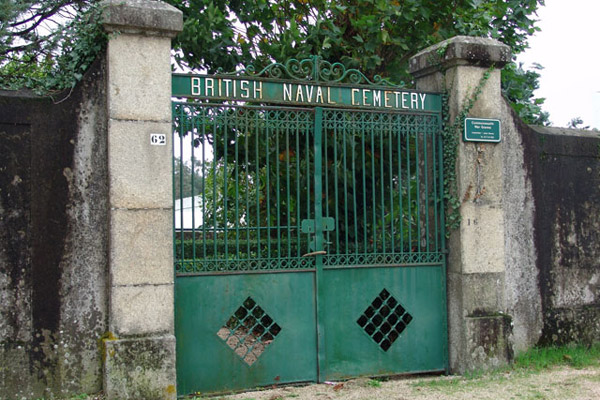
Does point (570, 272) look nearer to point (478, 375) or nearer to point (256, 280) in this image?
point (478, 375)

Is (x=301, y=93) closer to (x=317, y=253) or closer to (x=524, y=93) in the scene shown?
(x=317, y=253)

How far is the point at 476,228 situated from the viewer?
21.0ft

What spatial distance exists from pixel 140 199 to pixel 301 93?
6.21 ft

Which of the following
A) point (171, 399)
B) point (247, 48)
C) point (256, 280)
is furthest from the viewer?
point (247, 48)

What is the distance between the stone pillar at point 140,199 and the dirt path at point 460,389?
0.86 m

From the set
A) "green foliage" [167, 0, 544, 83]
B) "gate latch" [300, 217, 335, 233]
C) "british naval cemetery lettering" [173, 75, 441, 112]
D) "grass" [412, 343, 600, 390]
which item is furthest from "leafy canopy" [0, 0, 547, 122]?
"grass" [412, 343, 600, 390]

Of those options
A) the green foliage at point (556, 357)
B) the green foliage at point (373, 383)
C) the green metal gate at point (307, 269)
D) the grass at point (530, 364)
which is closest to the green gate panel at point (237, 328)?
the green metal gate at point (307, 269)

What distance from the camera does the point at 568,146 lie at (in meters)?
7.21

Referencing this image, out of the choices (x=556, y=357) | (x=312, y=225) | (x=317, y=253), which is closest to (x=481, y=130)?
(x=312, y=225)

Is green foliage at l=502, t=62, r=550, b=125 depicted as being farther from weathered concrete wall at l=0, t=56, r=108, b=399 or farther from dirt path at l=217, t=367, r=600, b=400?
weathered concrete wall at l=0, t=56, r=108, b=399

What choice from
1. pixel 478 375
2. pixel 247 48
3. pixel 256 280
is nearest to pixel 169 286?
pixel 256 280

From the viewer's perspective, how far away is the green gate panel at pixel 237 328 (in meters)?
5.51

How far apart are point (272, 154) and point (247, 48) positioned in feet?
4.77

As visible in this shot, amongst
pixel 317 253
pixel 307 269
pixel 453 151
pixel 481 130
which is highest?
pixel 481 130
